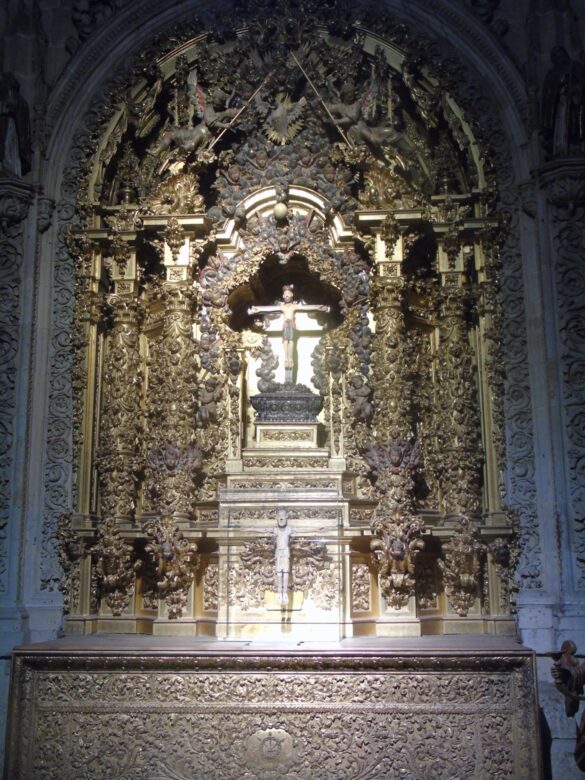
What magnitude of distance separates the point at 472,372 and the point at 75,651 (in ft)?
14.4

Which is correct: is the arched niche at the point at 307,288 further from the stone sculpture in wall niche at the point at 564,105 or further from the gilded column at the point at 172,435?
the stone sculpture in wall niche at the point at 564,105

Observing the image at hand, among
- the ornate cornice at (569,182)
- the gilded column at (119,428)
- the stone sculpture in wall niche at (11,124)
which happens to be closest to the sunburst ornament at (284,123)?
the gilded column at (119,428)

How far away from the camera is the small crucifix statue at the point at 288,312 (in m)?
9.92

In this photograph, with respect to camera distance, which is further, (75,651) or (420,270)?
(420,270)

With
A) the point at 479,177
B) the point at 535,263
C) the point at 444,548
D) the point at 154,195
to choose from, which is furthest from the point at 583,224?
the point at 154,195

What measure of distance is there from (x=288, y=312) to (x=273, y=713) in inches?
161

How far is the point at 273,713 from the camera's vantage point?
24.6 ft

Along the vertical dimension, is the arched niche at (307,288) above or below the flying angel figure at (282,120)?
below

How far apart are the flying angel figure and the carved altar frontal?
5.24 meters

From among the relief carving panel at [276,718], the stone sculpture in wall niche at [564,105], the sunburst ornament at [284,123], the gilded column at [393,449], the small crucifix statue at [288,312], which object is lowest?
the relief carving panel at [276,718]

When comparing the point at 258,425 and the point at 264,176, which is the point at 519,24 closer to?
the point at 264,176

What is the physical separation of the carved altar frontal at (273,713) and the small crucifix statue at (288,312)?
10.4 ft

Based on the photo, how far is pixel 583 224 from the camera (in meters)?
8.81

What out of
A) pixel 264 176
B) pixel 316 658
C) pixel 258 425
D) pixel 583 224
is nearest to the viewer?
pixel 316 658
